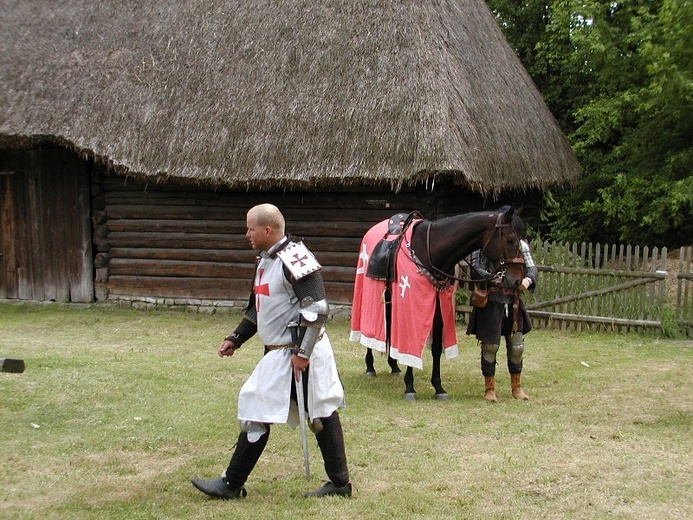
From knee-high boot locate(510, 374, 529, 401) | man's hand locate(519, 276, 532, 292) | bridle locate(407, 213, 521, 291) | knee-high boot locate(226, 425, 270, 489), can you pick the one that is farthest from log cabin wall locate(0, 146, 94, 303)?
knee-high boot locate(226, 425, 270, 489)

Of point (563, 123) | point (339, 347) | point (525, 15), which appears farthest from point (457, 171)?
point (525, 15)

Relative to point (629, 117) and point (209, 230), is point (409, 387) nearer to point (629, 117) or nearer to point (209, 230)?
point (209, 230)

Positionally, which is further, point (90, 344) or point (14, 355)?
point (90, 344)

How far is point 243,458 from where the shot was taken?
14.7 ft

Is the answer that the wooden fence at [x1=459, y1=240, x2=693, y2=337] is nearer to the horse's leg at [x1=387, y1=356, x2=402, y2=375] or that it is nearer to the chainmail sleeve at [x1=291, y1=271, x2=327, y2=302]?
the horse's leg at [x1=387, y1=356, x2=402, y2=375]

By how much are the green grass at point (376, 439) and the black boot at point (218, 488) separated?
50mm

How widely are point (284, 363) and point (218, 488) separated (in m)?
0.76

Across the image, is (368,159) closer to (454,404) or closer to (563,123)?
(454,404)

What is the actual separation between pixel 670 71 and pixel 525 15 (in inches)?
292

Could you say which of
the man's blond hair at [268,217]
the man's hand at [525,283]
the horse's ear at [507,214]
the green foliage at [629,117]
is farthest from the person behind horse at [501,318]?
the green foliage at [629,117]

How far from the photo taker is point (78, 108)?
12258 mm

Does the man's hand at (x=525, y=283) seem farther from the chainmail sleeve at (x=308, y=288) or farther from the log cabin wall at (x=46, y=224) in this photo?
the log cabin wall at (x=46, y=224)

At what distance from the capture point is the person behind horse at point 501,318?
22.2 feet

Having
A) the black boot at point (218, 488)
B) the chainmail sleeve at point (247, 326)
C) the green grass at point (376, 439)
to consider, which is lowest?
the green grass at point (376, 439)
